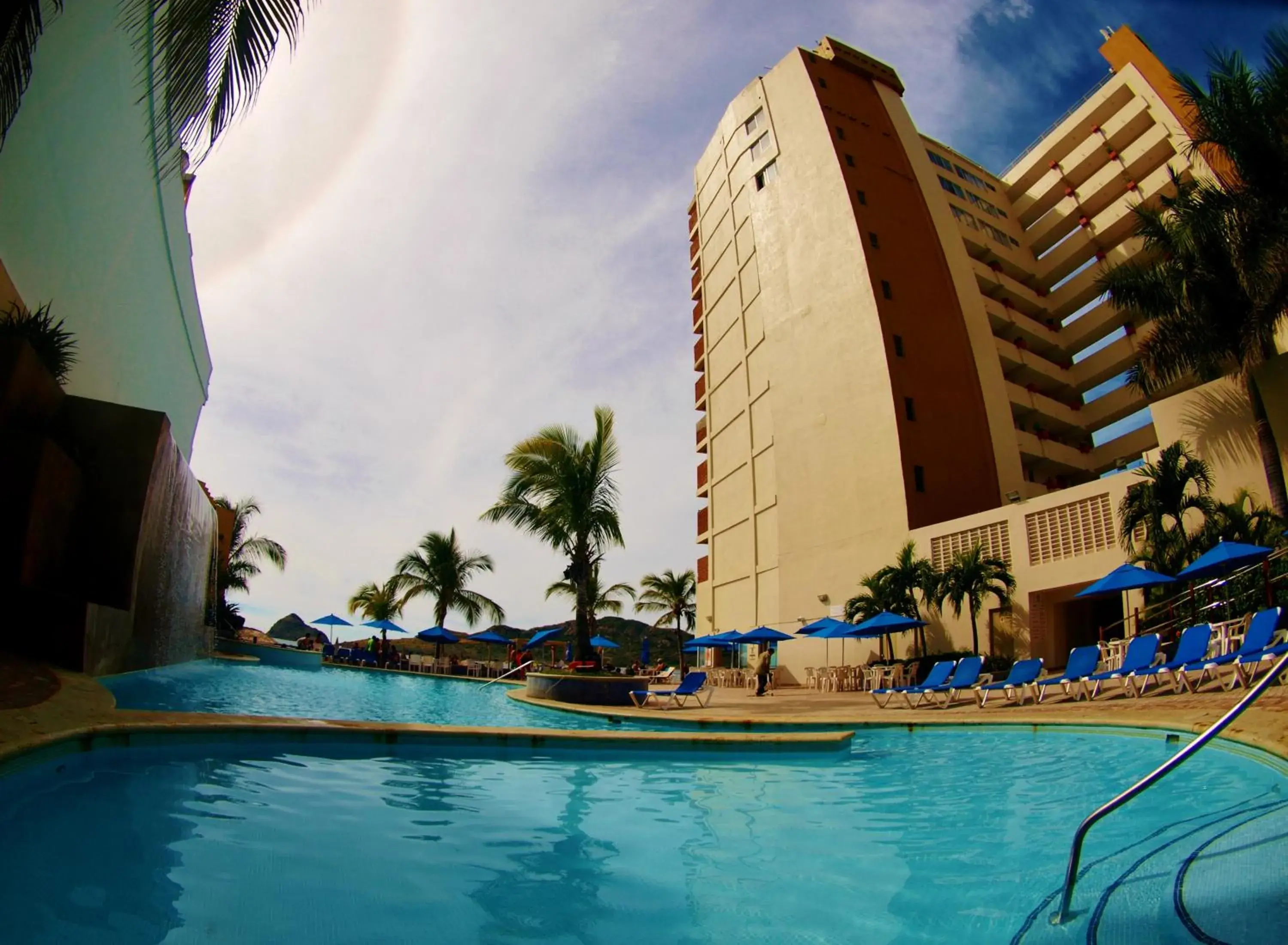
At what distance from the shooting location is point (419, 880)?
2.98 m

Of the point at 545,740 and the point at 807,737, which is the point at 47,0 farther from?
the point at 807,737

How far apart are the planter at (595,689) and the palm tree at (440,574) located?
21.3 metres

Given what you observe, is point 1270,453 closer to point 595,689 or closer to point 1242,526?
point 1242,526

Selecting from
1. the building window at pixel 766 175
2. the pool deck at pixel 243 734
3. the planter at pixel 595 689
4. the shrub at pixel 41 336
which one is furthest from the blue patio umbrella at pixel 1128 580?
the building window at pixel 766 175

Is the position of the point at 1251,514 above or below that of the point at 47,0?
below

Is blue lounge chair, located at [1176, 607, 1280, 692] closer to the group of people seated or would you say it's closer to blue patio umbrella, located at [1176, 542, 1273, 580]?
the group of people seated

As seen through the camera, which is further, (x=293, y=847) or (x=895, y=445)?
(x=895, y=445)

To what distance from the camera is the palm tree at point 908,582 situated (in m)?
19.5

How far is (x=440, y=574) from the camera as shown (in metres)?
33.8

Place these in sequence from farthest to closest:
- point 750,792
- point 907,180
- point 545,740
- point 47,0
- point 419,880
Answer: point 907,180, point 47,0, point 545,740, point 750,792, point 419,880

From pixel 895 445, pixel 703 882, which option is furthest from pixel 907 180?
pixel 703 882

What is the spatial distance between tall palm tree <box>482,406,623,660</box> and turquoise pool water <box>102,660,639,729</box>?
3593 mm

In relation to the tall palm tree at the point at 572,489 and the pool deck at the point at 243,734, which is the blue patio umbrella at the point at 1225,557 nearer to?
the pool deck at the point at 243,734

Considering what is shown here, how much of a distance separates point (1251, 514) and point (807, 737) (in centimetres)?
1130
